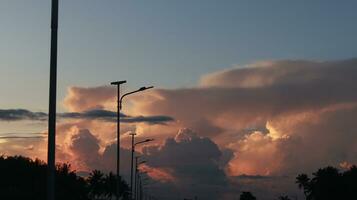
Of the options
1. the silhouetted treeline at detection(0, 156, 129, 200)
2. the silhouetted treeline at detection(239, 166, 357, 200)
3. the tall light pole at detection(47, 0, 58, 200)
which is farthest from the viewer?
the silhouetted treeline at detection(239, 166, 357, 200)

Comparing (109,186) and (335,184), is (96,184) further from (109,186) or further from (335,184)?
(335,184)

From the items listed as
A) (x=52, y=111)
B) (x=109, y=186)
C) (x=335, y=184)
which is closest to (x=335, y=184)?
(x=335, y=184)

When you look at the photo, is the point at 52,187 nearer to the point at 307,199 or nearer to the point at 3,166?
the point at 3,166

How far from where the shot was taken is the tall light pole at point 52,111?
19453mm

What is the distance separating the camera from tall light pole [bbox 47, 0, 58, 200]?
1945cm

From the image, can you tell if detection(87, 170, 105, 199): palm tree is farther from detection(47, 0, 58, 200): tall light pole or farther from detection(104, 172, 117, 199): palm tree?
detection(47, 0, 58, 200): tall light pole

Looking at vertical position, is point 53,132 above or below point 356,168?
below

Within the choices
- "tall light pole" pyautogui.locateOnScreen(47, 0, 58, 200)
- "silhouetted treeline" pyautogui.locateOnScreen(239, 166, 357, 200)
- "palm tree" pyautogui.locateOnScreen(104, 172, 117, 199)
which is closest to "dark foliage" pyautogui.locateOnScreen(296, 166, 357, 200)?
"silhouetted treeline" pyautogui.locateOnScreen(239, 166, 357, 200)

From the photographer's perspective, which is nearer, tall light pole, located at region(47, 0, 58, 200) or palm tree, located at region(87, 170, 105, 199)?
tall light pole, located at region(47, 0, 58, 200)

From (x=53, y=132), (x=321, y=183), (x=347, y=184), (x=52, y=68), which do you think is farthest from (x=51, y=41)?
(x=321, y=183)

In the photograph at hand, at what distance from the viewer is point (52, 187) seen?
19.3 metres

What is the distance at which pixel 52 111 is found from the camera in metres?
19.9

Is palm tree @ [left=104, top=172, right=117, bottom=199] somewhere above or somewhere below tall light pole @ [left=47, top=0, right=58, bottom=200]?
above

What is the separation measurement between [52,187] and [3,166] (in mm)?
89690
